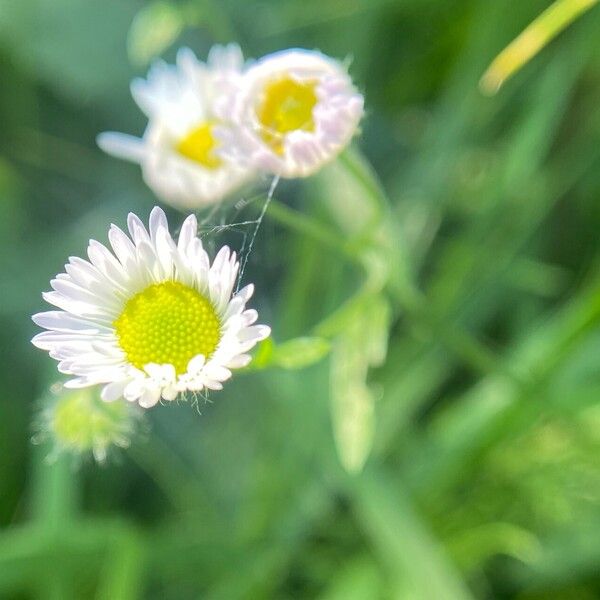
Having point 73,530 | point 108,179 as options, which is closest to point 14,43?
point 108,179

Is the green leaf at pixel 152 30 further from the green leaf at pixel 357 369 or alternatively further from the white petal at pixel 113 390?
the white petal at pixel 113 390

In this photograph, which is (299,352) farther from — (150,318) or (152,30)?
(152,30)

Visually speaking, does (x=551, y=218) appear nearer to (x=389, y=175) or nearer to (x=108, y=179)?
(x=389, y=175)

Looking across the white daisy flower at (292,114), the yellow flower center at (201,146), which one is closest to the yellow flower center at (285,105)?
the white daisy flower at (292,114)

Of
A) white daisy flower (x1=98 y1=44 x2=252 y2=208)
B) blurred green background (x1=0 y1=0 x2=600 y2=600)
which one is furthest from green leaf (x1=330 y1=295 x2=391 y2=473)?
white daisy flower (x1=98 y1=44 x2=252 y2=208)

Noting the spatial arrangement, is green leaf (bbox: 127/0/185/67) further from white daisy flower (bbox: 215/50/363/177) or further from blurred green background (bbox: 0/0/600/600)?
white daisy flower (bbox: 215/50/363/177)
